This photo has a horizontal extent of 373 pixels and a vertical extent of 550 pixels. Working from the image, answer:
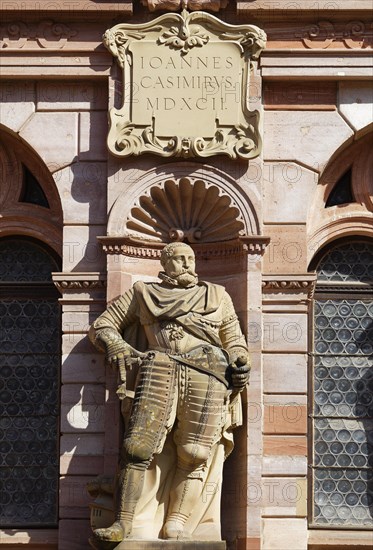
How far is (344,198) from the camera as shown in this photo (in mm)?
22594

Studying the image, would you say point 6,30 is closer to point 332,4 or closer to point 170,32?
point 170,32

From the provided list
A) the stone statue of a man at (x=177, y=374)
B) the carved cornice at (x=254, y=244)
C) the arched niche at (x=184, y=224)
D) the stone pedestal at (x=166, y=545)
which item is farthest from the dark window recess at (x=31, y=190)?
the stone pedestal at (x=166, y=545)

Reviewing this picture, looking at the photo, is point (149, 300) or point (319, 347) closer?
point (149, 300)

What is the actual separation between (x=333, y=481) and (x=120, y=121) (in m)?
4.51

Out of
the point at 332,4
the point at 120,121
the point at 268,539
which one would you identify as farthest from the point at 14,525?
the point at 332,4

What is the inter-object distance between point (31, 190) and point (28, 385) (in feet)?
7.15

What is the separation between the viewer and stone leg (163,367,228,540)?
20.6m

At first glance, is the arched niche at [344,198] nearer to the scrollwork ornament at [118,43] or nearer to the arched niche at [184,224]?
the arched niche at [184,224]

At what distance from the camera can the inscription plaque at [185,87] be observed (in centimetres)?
2186

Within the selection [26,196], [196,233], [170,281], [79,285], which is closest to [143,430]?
[170,281]

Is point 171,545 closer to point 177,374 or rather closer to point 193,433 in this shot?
point 193,433

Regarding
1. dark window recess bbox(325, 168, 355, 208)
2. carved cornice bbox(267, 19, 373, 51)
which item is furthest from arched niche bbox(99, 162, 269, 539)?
carved cornice bbox(267, 19, 373, 51)

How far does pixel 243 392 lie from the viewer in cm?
2139

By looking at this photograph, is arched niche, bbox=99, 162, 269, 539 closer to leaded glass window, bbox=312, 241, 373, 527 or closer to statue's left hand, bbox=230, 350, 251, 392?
statue's left hand, bbox=230, 350, 251, 392
